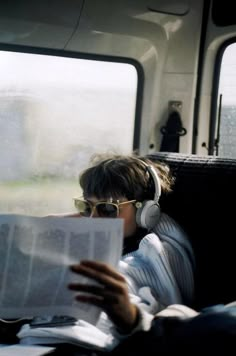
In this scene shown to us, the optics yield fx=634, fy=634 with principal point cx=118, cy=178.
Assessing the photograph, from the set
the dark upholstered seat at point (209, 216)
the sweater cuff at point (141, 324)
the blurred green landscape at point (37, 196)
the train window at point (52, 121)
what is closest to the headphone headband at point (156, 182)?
the dark upholstered seat at point (209, 216)

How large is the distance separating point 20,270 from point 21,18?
1487 millimetres

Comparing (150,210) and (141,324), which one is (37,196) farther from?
(141,324)

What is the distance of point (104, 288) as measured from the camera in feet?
3.92

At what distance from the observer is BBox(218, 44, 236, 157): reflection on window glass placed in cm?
303

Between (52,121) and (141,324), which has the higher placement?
(52,121)

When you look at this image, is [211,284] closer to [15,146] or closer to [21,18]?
[15,146]

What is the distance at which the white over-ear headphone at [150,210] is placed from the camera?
178 centimetres

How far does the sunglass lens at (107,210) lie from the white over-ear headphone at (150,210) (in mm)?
77

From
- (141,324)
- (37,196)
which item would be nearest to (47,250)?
(141,324)

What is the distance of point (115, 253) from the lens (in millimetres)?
1218

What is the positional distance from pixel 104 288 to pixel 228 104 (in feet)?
6.71

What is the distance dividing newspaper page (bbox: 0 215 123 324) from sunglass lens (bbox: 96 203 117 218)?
531 millimetres

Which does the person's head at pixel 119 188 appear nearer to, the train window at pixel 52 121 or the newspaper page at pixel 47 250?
the newspaper page at pixel 47 250

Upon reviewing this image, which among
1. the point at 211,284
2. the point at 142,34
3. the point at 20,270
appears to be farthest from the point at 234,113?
the point at 20,270
